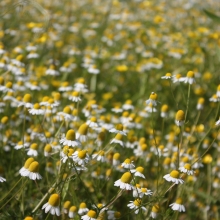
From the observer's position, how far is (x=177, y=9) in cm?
652

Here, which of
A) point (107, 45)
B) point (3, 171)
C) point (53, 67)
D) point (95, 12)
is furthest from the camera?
point (95, 12)

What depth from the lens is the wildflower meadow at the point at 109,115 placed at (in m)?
1.78

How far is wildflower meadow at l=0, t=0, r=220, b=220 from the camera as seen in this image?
1.78 m

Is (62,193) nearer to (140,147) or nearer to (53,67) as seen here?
(140,147)

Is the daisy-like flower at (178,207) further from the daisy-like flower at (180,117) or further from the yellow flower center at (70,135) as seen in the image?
the yellow flower center at (70,135)

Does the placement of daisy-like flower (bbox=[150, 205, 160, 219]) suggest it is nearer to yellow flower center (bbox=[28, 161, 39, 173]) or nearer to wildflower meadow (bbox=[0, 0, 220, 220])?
wildflower meadow (bbox=[0, 0, 220, 220])

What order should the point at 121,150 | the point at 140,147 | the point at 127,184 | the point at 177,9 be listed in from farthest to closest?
1. the point at 177,9
2. the point at 121,150
3. the point at 140,147
4. the point at 127,184

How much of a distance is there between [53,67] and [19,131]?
2.17 feet

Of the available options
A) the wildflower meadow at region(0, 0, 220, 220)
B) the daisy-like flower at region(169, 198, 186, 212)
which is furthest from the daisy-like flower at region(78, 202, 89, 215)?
the daisy-like flower at region(169, 198, 186, 212)

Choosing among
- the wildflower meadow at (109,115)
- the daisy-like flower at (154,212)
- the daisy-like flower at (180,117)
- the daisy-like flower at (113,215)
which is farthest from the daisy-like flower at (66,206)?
the daisy-like flower at (180,117)

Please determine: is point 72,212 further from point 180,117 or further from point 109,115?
point 109,115

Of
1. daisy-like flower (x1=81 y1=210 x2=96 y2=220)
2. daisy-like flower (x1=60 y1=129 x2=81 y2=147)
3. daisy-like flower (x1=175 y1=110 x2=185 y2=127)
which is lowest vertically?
daisy-like flower (x1=81 y1=210 x2=96 y2=220)

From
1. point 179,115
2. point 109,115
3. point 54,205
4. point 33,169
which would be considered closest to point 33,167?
point 33,169

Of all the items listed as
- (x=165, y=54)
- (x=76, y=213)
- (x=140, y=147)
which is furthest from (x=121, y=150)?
(x=165, y=54)
